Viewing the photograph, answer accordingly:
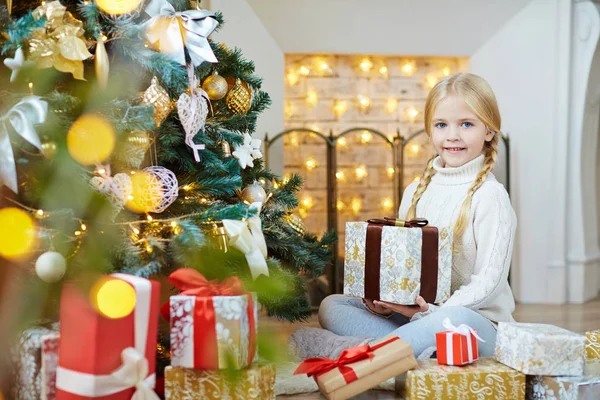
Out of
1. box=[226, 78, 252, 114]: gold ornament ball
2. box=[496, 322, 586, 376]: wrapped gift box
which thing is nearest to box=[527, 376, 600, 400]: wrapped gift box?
box=[496, 322, 586, 376]: wrapped gift box

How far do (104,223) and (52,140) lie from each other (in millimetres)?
201

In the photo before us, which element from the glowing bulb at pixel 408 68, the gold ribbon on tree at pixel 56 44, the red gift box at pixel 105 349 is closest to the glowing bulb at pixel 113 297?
the red gift box at pixel 105 349


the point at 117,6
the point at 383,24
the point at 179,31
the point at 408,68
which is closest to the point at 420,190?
the point at 179,31

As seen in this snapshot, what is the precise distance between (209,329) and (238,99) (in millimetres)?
748

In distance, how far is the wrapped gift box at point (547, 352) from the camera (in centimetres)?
149

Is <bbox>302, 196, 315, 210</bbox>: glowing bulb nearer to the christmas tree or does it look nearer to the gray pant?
the gray pant

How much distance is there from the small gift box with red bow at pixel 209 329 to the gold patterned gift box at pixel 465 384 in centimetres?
41

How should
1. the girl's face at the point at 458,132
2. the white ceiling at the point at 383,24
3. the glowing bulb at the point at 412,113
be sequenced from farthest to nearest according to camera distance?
the glowing bulb at the point at 412,113
the white ceiling at the point at 383,24
the girl's face at the point at 458,132

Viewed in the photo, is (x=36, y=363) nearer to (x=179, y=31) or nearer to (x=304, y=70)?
(x=179, y=31)

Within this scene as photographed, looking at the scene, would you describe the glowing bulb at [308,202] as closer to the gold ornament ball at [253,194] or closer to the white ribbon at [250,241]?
the gold ornament ball at [253,194]

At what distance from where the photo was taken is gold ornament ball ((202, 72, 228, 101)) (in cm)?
176

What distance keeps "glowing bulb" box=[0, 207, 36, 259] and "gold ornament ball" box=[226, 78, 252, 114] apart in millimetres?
686

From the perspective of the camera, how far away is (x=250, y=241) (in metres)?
1.46

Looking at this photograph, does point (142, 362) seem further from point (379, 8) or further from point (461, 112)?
point (379, 8)
